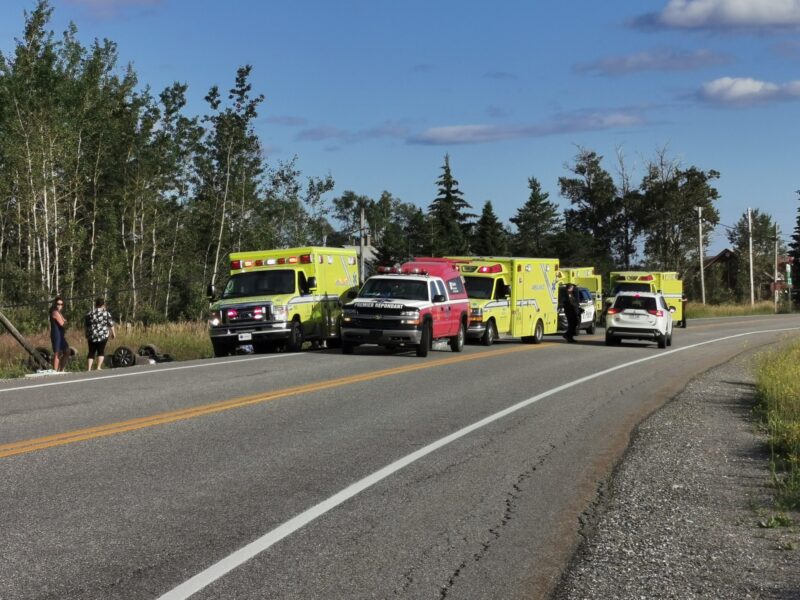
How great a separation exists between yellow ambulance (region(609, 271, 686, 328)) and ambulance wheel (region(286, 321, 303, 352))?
2098cm

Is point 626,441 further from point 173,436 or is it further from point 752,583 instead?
point 752,583

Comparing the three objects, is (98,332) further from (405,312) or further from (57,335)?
(405,312)

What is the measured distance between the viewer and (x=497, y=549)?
6.99m

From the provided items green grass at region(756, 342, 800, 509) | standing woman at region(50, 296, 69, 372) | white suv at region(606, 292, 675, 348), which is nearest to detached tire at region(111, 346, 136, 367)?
standing woman at region(50, 296, 69, 372)

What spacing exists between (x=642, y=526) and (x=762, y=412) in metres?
8.03

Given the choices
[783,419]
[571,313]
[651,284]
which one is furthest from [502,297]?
[783,419]

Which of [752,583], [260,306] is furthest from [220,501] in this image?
[260,306]

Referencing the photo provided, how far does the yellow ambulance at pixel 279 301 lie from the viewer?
82.4ft

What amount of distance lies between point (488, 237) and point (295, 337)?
73274mm

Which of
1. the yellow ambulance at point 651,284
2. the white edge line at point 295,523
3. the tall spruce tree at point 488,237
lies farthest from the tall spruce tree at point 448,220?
the white edge line at point 295,523

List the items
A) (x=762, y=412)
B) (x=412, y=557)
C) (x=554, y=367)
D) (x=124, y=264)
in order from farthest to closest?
(x=124, y=264) < (x=554, y=367) < (x=762, y=412) < (x=412, y=557)

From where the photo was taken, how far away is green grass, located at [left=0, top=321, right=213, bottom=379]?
25.6 metres

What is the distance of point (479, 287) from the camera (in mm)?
30703

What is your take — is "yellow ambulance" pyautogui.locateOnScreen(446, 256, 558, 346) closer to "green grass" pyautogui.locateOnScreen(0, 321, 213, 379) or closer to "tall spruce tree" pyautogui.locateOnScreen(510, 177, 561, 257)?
"green grass" pyautogui.locateOnScreen(0, 321, 213, 379)
